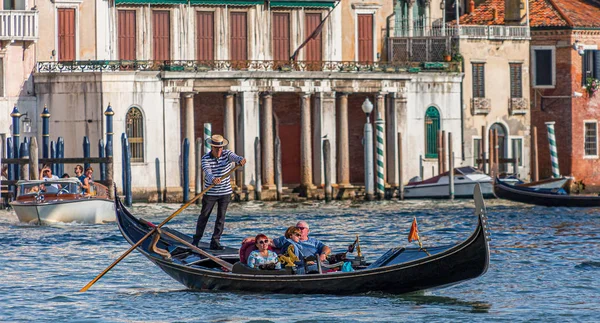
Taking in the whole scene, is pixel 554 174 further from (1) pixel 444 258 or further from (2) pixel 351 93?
(1) pixel 444 258

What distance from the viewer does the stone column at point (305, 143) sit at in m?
49.0

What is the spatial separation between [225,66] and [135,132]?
327cm

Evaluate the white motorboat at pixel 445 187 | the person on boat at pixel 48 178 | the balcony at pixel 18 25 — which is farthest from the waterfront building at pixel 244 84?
the person on boat at pixel 48 178

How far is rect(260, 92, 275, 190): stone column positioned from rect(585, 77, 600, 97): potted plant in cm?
1194

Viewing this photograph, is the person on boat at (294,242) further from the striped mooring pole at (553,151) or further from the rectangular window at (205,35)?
the striped mooring pole at (553,151)

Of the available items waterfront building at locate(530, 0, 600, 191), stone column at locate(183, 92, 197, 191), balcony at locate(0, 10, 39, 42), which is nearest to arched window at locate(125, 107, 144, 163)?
stone column at locate(183, 92, 197, 191)

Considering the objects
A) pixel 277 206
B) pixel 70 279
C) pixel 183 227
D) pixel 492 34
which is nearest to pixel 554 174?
pixel 492 34

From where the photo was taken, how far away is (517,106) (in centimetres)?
5422

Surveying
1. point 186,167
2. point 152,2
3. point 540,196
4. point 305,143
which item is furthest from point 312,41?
point 540,196

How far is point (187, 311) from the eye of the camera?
23234mm

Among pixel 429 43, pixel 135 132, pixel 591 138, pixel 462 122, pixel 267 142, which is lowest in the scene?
pixel 591 138

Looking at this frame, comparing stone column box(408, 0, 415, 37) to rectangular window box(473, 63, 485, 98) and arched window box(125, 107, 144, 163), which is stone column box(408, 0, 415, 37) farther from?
arched window box(125, 107, 144, 163)

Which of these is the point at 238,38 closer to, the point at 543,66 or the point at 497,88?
the point at 497,88

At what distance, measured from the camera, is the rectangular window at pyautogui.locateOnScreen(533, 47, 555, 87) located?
54906 mm
